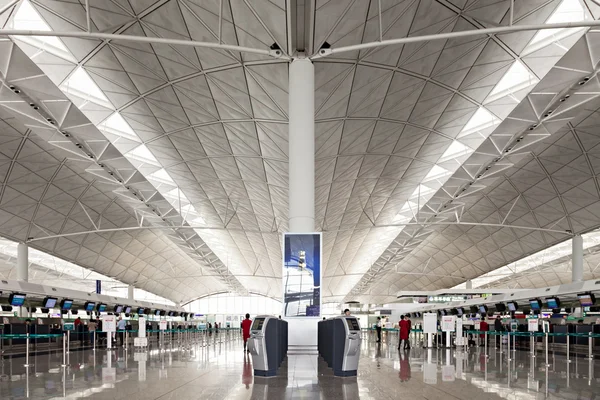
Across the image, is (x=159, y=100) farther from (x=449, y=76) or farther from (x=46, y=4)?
(x=449, y=76)

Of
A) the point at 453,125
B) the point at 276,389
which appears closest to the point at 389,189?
the point at 453,125

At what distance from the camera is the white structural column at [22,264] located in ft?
148

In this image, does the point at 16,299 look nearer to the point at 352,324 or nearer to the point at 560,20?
the point at 352,324

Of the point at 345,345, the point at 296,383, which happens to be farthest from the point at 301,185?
the point at 296,383

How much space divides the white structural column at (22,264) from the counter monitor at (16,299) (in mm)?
11987

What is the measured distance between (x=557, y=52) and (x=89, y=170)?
29.8m

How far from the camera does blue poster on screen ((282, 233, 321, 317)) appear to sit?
18734mm

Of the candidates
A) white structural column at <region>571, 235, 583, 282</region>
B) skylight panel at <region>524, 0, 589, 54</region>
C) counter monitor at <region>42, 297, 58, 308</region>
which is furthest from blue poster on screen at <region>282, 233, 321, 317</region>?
white structural column at <region>571, 235, 583, 282</region>

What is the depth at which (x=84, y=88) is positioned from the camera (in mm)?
29719

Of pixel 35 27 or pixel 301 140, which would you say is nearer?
pixel 301 140

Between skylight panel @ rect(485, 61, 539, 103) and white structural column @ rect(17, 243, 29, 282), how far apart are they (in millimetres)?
36100

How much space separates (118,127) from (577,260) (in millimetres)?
35146

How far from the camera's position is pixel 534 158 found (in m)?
40.7

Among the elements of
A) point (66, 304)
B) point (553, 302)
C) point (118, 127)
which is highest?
point (118, 127)
